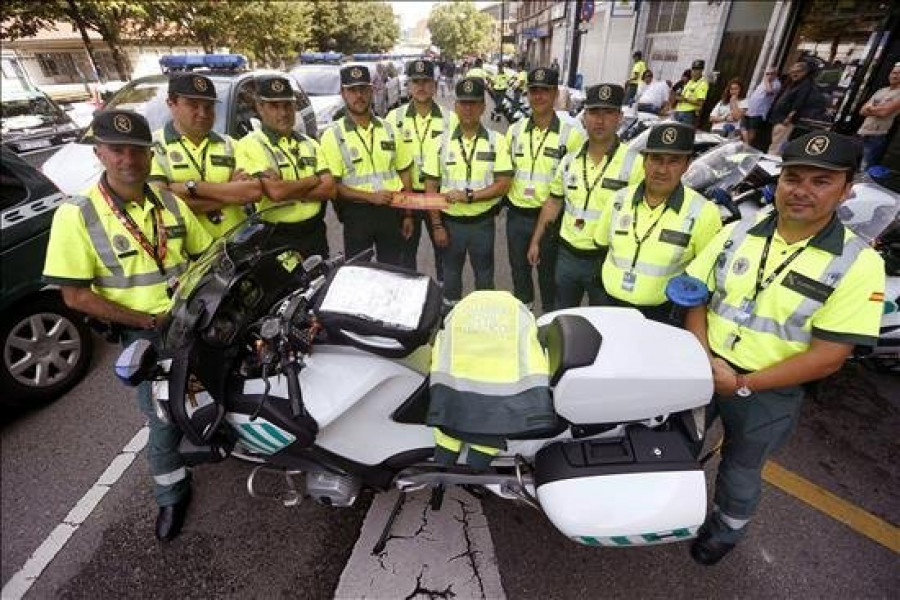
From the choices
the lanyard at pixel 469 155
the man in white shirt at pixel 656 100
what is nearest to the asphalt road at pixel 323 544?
the lanyard at pixel 469 155

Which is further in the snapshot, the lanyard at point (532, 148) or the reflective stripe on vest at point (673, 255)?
the lanyard at point (532, 148)

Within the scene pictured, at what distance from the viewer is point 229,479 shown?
2.78m

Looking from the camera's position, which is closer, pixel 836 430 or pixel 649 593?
pixel 649 593

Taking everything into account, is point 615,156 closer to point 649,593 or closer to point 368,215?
point 368,215

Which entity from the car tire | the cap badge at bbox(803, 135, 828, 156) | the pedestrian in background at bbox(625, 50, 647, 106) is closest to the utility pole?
the pedestrian in background at bbox(625, 50, 647, 106)

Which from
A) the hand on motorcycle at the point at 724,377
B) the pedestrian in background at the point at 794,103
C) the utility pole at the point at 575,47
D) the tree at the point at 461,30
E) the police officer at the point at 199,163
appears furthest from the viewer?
the tree at the point at 461,30

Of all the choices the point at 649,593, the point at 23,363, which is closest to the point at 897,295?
the point at 649,593

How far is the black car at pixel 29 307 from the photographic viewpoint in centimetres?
311

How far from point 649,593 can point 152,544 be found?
2505mm

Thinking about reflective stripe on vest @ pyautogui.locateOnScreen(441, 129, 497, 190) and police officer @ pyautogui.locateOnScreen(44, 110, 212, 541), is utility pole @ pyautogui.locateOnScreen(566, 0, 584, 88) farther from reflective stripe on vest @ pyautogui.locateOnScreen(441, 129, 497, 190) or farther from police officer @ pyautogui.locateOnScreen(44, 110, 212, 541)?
police officer @ pyautogui.locateOnScreen(44, 110, 212, 541)

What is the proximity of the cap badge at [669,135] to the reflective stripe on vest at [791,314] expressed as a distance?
616mm

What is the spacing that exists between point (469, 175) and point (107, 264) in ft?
8.17

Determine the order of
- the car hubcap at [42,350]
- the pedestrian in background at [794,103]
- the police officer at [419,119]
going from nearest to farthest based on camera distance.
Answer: the car hubcap at [42,350] → the police officer at [419,119] → the pedestrian in background at [794,103]

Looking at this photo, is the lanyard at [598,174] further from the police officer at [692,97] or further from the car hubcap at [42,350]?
the police officer at [692,97]
